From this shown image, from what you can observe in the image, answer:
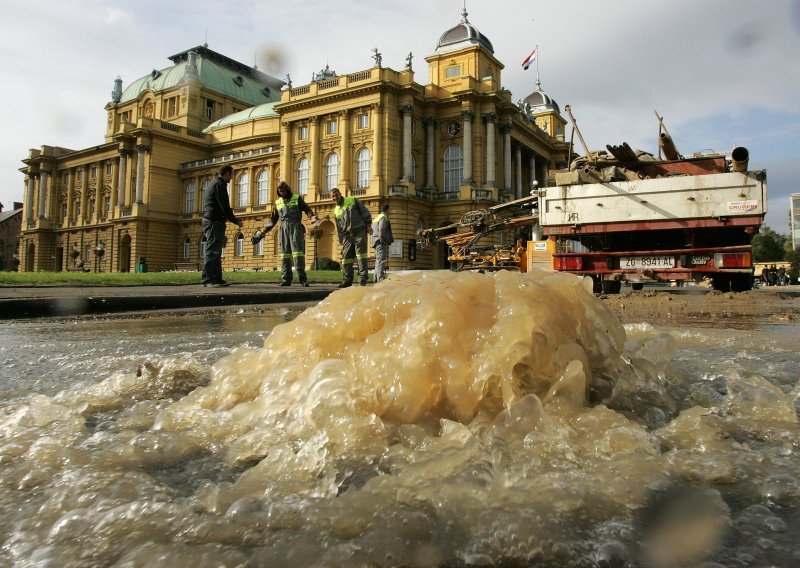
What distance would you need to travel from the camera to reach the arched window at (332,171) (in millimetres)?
40812

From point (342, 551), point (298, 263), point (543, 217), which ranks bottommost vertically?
point (342, 551)

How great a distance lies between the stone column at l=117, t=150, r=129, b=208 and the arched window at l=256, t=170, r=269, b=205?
13690 mm

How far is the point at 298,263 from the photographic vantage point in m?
11.0

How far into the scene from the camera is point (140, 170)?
4866 cm

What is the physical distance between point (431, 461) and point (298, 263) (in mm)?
9900

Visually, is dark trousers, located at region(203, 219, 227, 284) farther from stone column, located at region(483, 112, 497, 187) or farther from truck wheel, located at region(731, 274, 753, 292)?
stone column, located at region(483, 112, 497, 187)

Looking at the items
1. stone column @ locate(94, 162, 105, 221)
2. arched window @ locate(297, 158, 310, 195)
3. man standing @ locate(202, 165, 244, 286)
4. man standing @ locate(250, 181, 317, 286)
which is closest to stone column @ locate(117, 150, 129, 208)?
stone column @ locate(94, 162, 105, 221)

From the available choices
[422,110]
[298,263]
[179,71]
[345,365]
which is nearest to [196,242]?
[179,71]

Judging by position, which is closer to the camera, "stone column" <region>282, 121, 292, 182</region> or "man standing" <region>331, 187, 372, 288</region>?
"man standing" <region>331, 187, 372, 288</region>

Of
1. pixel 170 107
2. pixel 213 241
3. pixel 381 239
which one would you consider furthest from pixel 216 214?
pixel 170 107

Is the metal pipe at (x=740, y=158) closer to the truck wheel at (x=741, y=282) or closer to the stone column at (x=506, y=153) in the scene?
the truck wheel at (x=741, y=282)

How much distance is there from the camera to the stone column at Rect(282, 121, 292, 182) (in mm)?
42562

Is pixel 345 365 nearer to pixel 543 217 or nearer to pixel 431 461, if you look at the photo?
pixel 431 461

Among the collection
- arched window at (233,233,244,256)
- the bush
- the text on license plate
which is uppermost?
arched window at (233,233,244,256)
